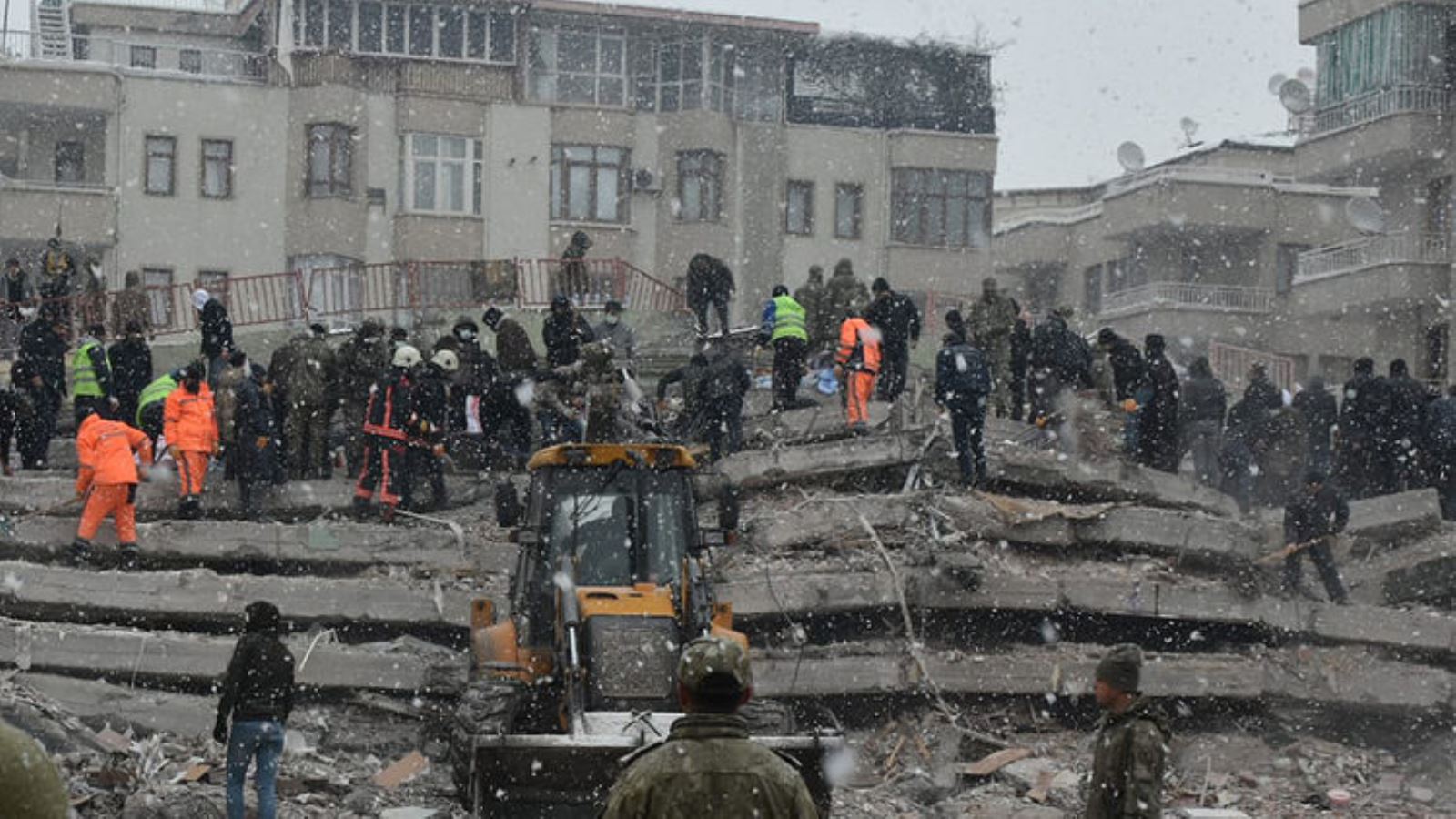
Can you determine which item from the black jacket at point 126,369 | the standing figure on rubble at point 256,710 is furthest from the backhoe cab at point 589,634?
the black jacket at point 126,369

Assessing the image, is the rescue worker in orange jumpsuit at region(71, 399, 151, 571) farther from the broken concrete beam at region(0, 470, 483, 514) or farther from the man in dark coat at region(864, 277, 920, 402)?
the man in dark coat at region(864, 277, 920, 402)

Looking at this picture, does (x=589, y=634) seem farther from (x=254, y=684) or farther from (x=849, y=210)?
(x=849, y=210)

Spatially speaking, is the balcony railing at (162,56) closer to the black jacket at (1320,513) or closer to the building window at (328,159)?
the building window at (328,159)

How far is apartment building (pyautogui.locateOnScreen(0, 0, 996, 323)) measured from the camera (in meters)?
44.6

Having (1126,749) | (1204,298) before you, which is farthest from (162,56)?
(1126,749)

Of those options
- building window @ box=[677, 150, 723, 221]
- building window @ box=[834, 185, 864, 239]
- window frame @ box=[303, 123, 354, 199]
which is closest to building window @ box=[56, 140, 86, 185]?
window frame @ box=[303, 123, 354, 199]

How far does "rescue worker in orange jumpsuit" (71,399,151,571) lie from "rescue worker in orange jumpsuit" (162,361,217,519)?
35.7 inches

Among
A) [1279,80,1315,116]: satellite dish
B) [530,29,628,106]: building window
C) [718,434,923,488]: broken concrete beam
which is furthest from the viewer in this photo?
[530,29,628,106]: building window

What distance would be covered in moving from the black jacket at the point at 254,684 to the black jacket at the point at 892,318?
1103 cm

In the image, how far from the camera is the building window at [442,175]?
46.1m

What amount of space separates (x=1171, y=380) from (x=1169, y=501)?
119 centimetres

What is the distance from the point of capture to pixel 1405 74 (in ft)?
138

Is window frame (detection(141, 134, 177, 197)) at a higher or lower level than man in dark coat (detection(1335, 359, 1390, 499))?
higher

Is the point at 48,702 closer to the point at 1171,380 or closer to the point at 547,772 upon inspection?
the point at 547,772
